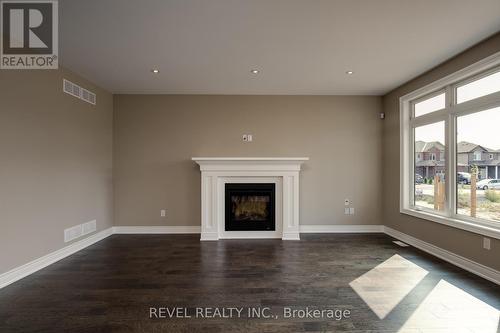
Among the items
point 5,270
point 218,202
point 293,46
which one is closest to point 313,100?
point 293,46

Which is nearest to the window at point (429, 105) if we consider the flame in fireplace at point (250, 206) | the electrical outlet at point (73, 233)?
the flame in fireplace at point (250, 206)

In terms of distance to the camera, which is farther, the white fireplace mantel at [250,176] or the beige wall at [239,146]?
the beige wall at [239,146]

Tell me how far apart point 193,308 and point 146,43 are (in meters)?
2.91

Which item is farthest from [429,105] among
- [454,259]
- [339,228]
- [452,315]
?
[452,315]

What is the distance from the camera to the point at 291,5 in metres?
2.27

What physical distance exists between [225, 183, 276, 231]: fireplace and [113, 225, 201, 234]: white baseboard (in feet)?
2.51

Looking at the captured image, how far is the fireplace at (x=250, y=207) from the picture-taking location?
15.6 ft

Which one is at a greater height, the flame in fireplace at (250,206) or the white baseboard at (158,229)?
the flame in fireplace at (250,206)

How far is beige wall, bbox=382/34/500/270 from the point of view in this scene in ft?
9.58

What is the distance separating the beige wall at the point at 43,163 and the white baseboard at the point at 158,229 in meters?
0.46

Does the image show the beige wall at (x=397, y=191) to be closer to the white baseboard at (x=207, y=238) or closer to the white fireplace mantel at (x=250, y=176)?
the white baseboard at (x=207, y=238)

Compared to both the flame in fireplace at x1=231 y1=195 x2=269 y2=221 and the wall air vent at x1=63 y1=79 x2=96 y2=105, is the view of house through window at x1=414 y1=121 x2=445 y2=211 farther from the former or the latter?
the wall air vent at x1=63 y1=79 x2=96 y2=105

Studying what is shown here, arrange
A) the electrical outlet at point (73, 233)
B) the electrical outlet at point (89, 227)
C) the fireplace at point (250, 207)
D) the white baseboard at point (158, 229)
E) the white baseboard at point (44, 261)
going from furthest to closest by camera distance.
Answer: the white baseboard at point (158, 229) < the fireplace at point (250, 207) < the electrical outlet at point (89, 227) < the electrical outlet at point (73, 233) < the white baseboard at point (44, 261)

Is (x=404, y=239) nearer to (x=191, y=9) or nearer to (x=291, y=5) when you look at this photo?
(x=291, y=5)
